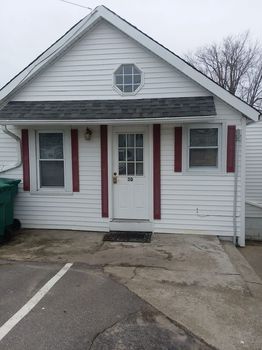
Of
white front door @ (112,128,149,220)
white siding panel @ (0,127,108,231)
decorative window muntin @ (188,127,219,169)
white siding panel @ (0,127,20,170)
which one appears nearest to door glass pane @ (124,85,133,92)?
white front door @ (112,128,149,220)

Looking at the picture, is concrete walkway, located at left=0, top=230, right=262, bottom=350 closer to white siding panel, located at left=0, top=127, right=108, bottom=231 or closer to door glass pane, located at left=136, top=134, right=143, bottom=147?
white siding panel, located at left=0, top=127, right=108, bottom=231

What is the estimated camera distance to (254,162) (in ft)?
38.5

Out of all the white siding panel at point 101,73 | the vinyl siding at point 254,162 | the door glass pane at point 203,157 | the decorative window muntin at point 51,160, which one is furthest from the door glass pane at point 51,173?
the vinyl siding at point 254,162

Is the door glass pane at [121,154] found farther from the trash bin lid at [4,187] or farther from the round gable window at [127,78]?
the trash bin lid at [4,187]

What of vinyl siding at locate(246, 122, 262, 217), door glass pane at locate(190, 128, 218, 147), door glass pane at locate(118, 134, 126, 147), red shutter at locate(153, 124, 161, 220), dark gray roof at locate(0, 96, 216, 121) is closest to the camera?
dark gray roof at locate(0, 96, 216, 121)

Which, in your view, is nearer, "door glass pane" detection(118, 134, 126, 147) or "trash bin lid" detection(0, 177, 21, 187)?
"trash bin lid" detection(0, 177, 21, 187)

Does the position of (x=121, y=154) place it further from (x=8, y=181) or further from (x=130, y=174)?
(x=8, y=181)

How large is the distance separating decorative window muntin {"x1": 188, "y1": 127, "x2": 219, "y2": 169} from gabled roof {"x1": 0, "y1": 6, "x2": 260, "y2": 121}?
78cm

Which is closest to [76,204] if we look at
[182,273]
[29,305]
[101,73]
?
[101,73]

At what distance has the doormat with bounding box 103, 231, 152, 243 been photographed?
7.27m

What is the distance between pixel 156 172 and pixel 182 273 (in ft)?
9.28

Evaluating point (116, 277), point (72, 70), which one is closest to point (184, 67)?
point (72, 70)

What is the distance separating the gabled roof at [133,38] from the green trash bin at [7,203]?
7.32 ft

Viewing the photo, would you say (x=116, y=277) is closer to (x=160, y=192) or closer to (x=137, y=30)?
(x=160, y=192)
